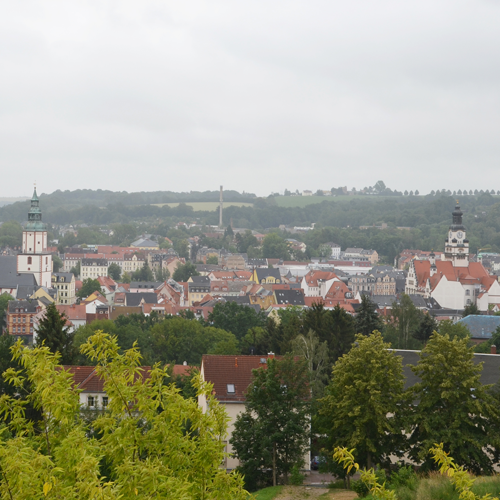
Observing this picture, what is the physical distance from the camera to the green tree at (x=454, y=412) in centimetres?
1925

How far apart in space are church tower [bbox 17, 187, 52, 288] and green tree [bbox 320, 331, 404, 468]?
232ft

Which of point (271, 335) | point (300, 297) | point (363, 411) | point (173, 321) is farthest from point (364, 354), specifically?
point (300, 297)

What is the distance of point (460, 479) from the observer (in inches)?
384

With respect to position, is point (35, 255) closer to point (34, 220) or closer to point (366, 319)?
point (34, 220)

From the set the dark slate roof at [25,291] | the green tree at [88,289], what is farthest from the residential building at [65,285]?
the dark slate roof at [25,291]

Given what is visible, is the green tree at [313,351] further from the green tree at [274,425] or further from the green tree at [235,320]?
the green tree at [235,320]

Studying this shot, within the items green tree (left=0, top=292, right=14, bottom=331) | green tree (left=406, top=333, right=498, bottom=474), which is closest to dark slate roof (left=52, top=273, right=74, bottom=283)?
green tree (left=0, top=292, right=14, bottom=331)

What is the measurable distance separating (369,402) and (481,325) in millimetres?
38590

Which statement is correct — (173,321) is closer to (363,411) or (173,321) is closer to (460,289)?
(363,411)

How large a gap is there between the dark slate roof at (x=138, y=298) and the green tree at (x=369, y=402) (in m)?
62.1

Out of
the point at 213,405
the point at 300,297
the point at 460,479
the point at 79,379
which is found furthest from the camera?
the point at 300,297

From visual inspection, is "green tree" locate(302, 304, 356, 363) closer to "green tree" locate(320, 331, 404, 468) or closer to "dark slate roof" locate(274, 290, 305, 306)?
"green tree" locate(320, 331, 404, 468)

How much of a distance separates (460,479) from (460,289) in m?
83.3

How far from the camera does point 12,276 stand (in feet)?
277
